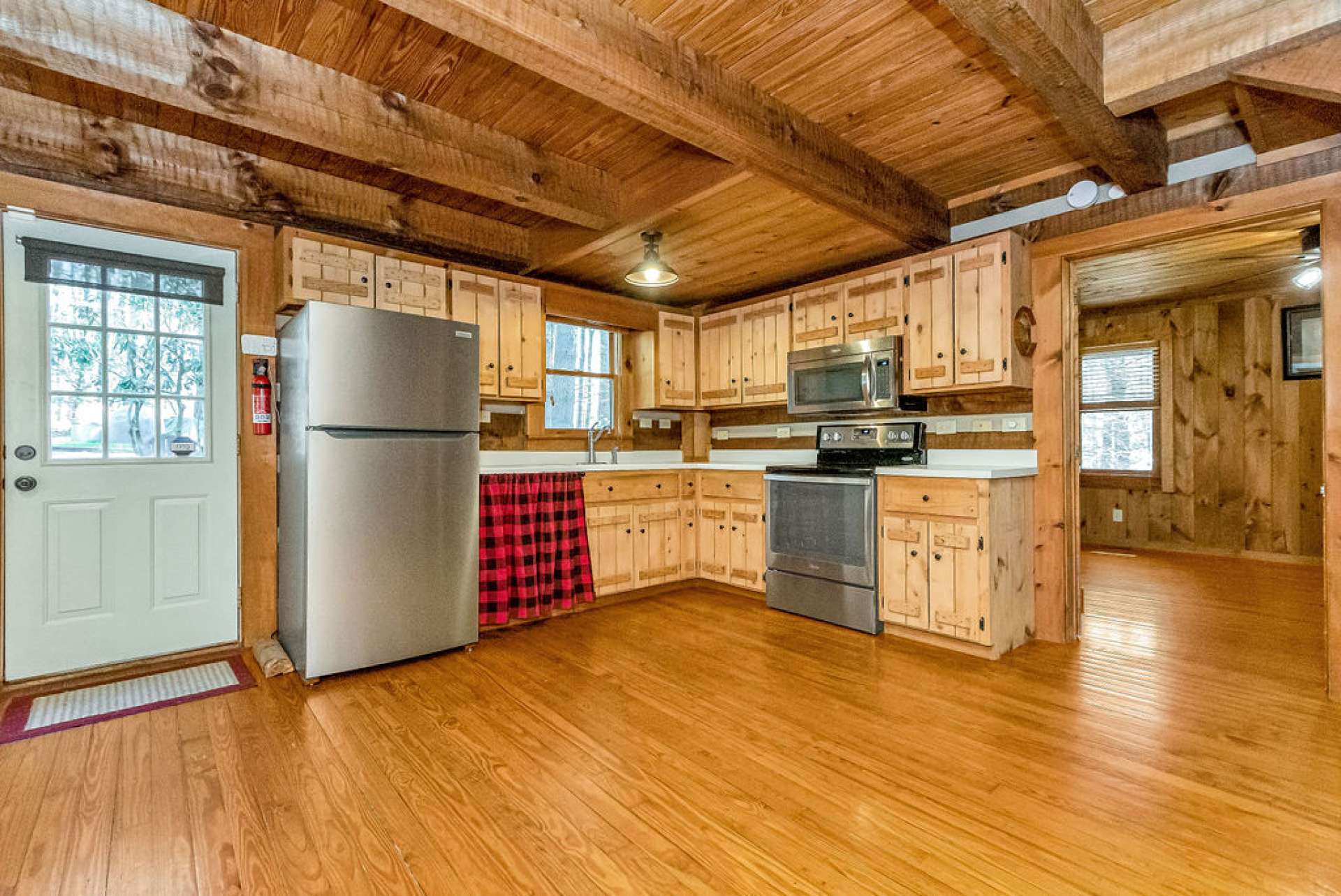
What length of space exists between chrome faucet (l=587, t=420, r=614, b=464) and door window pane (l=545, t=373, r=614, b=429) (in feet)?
0.10

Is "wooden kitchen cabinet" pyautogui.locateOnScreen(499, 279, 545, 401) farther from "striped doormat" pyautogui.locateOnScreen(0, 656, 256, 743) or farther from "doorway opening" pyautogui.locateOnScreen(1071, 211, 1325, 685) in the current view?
"doorway opening" pyautogui.locateOnScreen(1071, 211, 1325, 685)

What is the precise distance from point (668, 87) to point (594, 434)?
2.65 meters

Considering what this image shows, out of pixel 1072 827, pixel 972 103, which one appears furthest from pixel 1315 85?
pixel 1072 827

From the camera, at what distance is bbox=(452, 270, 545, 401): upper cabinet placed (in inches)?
146

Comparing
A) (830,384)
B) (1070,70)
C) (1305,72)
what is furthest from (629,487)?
(1305,72)

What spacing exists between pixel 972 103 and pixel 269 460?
3.74 meters

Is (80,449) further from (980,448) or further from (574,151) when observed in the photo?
(980,448)

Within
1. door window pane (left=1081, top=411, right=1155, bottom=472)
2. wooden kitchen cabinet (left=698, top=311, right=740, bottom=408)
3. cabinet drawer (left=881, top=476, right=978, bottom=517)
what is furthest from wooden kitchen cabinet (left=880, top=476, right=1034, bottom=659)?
door window pane (left=1081, top=411, right=1155, bottom=472)

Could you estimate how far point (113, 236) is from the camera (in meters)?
2.94

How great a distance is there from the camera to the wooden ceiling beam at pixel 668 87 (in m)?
1.81

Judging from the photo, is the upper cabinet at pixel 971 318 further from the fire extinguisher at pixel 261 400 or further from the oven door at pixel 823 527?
the fire extinguisher at pixel 261 400

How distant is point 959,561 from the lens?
3.12 meters

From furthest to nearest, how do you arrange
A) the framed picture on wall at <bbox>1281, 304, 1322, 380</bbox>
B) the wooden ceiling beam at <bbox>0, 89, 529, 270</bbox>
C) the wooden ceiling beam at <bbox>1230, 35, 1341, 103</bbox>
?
the framed picture on wall at <bbox>1281, 304, 1322, 380</bbox> < the wooden ceiling beam at <bbox>0, 89, 529, 270</bbox> < the wooden ceiling beam at <bbox>1230, 35, 1341, 103</bbox>

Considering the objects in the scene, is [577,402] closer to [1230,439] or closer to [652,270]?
[652,270]
